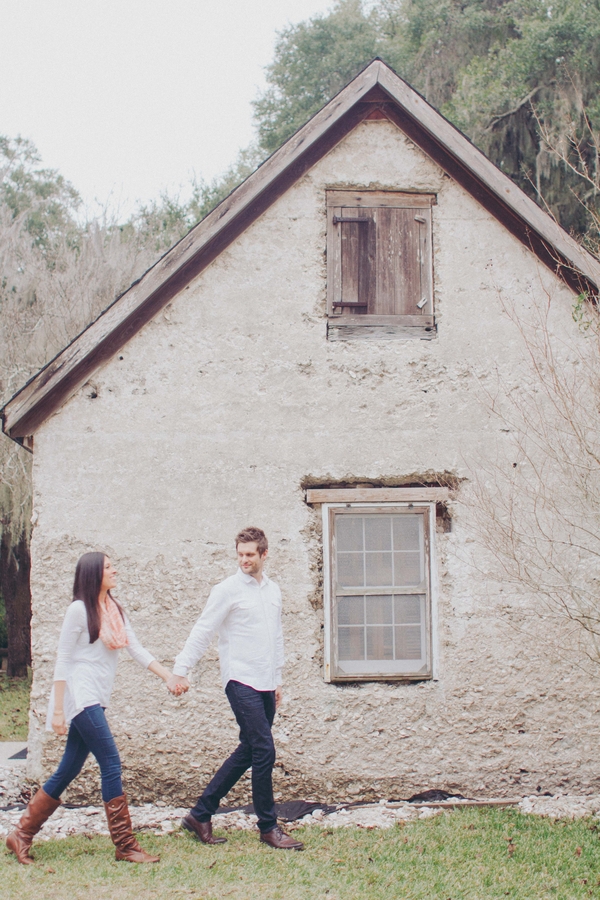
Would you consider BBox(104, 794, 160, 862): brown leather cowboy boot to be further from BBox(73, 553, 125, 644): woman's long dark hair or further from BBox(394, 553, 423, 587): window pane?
BBox(394, 553, 423, 587): window pane

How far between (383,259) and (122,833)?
491cm

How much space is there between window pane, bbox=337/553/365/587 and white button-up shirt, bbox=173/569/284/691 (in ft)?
4.84

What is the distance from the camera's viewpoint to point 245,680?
17.1 ft

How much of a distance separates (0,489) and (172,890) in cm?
956

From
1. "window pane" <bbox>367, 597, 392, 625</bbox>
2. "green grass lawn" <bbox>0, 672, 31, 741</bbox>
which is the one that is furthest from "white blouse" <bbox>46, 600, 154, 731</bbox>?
"green grass lawn" <bbox>0, 672, 31, 741</bbox>

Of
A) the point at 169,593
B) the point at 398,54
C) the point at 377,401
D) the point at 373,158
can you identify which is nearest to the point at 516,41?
the point at 398,54

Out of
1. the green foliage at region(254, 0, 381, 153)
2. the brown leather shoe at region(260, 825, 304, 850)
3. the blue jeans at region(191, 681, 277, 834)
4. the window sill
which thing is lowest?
the brown leather shoe at region(260, 825, 304, 850)

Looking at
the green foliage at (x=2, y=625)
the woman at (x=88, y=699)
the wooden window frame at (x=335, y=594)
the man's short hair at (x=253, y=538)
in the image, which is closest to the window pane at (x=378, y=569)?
the wooden window frame at (x=335, y=594)

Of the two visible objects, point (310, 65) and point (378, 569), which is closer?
point (378, 569)

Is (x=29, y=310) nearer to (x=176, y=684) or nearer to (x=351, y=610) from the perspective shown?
(x=351, y=610)

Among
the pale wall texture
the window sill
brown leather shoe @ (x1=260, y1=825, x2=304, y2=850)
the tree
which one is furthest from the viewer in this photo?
the tree

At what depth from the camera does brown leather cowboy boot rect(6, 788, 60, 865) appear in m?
→ 5.02

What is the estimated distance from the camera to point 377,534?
22.4 ft

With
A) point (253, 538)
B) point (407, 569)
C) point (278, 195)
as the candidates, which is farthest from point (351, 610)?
point (278, 195)
